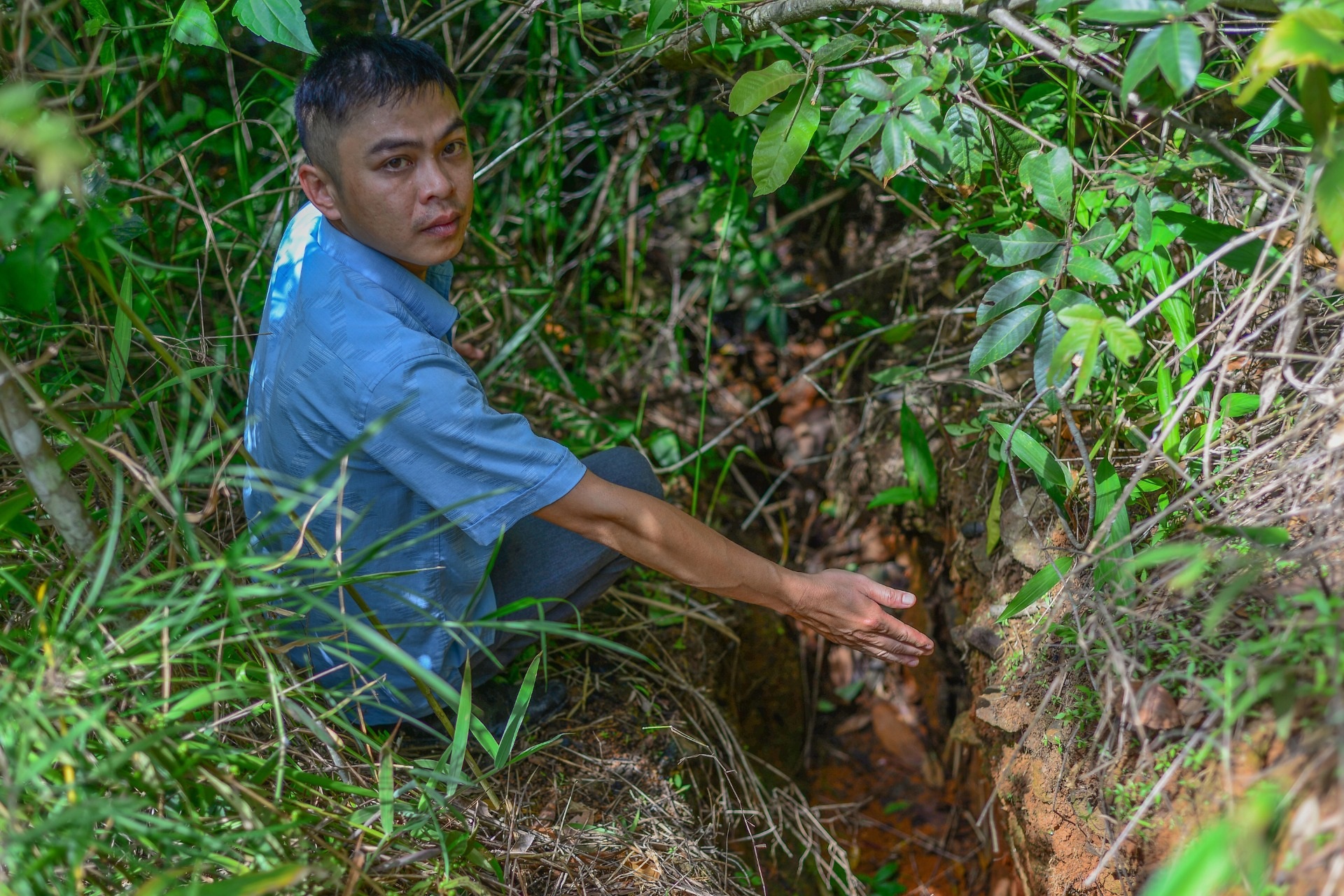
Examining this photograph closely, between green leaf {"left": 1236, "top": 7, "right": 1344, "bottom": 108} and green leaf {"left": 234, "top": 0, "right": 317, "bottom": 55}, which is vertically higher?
green leaf {"left": 234, "top": 0, "right": 317, "bottom": 55}

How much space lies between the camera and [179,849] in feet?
3.36

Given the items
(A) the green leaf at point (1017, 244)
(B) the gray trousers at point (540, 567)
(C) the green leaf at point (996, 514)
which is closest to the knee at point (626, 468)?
(B) the gray trousers at point (540, 567)

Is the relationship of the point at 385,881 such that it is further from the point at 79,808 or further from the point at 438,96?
the point at 438,96

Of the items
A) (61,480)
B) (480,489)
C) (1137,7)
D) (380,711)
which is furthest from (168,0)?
(1137,7)

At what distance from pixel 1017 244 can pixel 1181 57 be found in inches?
16.2

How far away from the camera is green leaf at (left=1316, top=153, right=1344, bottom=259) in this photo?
101cm

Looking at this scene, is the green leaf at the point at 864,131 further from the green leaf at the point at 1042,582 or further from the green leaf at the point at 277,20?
the green leaf at the point at 277,20

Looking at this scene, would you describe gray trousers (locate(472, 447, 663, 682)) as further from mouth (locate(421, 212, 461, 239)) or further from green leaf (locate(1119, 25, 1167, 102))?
green leaf (locate(1119, 25, 1167, 102))

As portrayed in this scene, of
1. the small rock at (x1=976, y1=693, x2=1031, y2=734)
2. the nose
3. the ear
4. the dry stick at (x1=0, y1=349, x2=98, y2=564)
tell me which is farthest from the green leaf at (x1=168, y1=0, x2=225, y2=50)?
the small rock at (x1=976, y1=693, x2=1031, y2=734)

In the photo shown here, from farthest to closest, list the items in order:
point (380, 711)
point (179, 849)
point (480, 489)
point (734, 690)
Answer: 1. point (734, 690)
2. point (380, 711)
3. point (480, 489)
4. point (179, 849)

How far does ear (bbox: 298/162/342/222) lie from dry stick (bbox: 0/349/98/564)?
54 centimetres

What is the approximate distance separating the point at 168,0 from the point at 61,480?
989mm

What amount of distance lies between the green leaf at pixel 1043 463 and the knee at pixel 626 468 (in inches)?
27.5

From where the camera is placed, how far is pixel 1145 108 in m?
1.32
